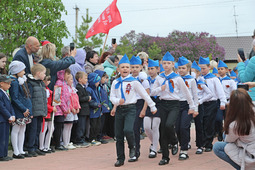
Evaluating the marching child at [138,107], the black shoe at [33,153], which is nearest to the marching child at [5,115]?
the black shoe at [33,153]

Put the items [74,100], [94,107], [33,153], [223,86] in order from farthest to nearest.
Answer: [223,86] < [94,107] < [74,100] < [33,153]

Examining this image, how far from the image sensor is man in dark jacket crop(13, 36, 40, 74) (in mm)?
9938

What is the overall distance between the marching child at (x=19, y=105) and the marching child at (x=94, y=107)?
2500mm

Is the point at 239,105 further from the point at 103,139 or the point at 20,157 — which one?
the point at 103,139

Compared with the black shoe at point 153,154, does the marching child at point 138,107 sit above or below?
above

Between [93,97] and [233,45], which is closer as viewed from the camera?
[93,97]

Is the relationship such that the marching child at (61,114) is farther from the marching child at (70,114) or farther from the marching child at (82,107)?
the marching child at (82,107)

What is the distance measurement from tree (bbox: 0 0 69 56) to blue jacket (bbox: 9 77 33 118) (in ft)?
39.6

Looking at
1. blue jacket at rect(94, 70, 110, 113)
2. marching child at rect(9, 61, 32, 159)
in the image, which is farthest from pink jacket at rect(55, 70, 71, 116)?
blue jacket at rect(94, 70, 110, 113)

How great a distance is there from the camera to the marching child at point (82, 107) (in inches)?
441

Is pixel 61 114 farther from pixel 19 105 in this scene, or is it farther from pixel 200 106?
pixel 200 106

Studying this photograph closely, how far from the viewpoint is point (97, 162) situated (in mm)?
8484

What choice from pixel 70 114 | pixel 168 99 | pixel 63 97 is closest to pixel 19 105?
pixel 63 97

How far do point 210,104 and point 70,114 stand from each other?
3540 mm
